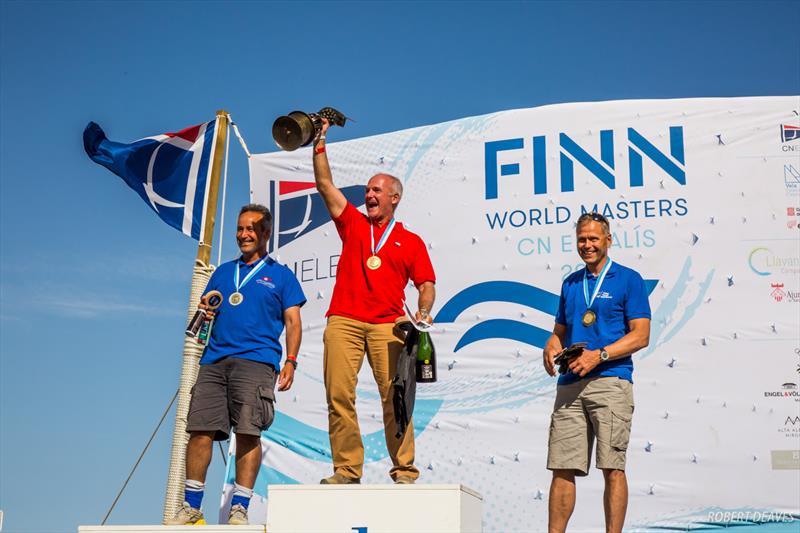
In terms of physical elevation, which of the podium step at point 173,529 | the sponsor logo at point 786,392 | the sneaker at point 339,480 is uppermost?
the sponsor logo at point 786,392

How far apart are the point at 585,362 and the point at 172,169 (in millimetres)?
4919

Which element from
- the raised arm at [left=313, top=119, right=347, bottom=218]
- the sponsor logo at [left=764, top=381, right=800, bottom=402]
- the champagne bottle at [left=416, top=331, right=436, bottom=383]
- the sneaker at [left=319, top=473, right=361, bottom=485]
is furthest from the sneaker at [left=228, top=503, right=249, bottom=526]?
the sponsor logo at [left=764, top=381, right=800, bottom=402]

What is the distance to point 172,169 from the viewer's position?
7.65m

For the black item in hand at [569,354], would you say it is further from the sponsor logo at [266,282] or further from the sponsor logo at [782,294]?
the sponsor logo at [782,294]

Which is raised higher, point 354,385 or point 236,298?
point 236,298

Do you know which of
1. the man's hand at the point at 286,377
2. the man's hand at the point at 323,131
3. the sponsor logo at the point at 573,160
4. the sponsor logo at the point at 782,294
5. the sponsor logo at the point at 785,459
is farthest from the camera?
the sponsor logo at the point at 573,160

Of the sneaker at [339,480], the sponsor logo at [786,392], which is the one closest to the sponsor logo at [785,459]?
the sponsor logo at [786,392]

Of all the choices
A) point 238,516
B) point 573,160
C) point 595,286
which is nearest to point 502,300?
point 573,160

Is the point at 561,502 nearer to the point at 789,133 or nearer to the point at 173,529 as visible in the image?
the point at 173,529

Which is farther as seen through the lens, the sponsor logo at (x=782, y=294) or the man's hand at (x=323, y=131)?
the sponsor logo at (x=782, y=294)

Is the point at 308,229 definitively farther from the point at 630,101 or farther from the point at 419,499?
the point at 419,499

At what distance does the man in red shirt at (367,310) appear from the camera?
3.92 m

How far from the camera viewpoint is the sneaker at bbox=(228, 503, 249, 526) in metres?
3.72

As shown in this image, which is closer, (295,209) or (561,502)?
(561,502)
